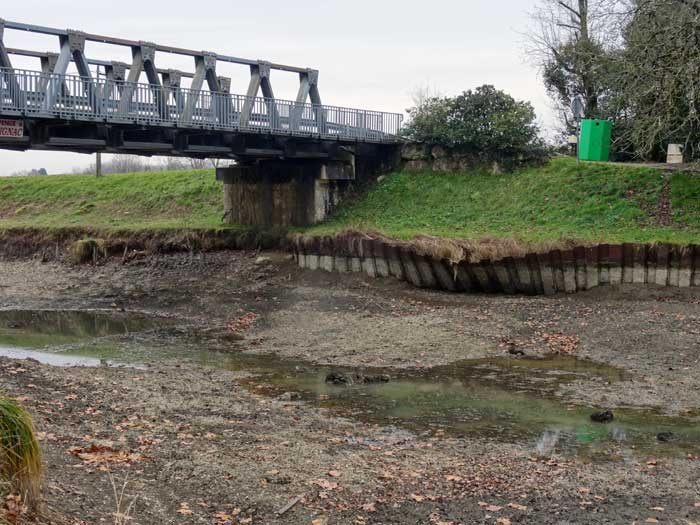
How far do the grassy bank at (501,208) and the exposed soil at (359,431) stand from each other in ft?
13.5

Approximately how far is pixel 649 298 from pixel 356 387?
12.2 metres

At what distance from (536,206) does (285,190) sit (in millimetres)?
11214

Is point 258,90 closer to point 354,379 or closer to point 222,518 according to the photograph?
point 354,379

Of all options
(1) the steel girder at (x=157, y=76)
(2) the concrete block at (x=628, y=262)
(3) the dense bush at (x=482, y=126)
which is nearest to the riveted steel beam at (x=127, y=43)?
(1) the steel girder at (x=157, y=76)

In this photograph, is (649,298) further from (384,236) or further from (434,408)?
(434,408)

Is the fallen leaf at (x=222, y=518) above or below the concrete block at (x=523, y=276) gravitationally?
below

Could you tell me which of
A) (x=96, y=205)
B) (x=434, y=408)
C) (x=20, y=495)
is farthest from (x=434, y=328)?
(x=96, y=205)

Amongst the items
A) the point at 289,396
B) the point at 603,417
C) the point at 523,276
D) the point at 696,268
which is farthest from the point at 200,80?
the point at 603,417

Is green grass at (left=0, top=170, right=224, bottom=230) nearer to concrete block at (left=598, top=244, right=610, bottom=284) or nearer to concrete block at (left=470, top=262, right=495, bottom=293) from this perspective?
concrete block at (left=470, top=262, right=495, bottom=293)

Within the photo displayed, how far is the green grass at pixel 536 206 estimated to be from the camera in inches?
1171

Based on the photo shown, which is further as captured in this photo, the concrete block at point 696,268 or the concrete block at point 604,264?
the concrete block at point 604,264

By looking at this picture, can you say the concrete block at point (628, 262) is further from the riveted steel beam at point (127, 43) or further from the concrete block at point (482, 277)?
the riveted steel beam at point (127, 43)

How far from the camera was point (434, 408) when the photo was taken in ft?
52.2

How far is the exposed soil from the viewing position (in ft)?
33.5
